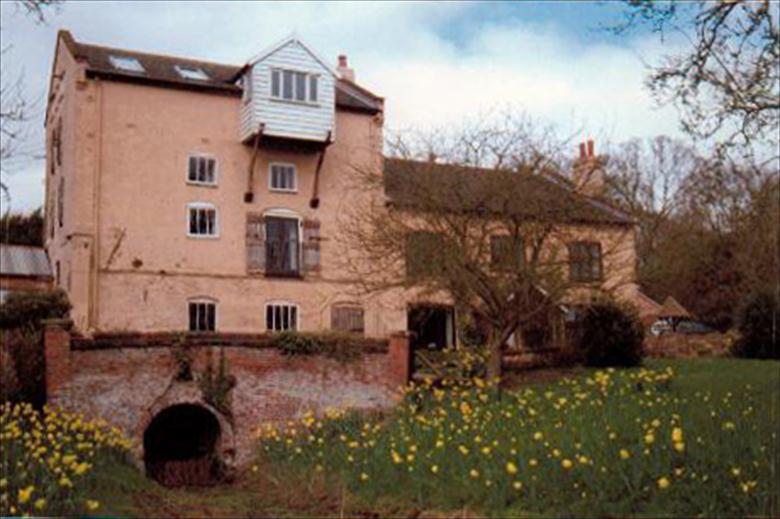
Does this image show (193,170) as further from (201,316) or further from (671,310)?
(671,310)

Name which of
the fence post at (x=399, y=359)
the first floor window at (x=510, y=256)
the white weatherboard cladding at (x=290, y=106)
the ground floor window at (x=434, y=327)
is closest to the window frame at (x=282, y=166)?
the white weatherboard cladding at (x=290, y=106)

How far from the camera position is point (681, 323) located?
4262cm

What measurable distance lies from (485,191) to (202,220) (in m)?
14.6

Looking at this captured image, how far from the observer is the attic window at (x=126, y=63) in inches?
1342

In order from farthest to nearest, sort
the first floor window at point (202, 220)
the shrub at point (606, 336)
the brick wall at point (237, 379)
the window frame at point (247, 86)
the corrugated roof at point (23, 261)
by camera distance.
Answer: the corrugated roof at point (23, 261)
the window frame at point (247, 86)
the first floor window at point (202, 220)
the shrub at point (606, 336)
the brick wall at point (237, 379)

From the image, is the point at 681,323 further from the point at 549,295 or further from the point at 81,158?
the point at 81,158

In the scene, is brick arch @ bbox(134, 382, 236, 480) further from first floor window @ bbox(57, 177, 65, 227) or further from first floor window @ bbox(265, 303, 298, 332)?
first floor window @ bbox(57, 177, 65, 227)

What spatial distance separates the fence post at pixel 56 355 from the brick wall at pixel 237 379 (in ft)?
0.07

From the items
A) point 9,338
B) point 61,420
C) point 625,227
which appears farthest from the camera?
point 625,227

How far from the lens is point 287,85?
116 feet

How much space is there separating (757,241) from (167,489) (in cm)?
2838

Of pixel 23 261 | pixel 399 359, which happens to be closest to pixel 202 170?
pixel 23 261

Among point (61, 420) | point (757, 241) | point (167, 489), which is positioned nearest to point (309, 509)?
point (167, 489)

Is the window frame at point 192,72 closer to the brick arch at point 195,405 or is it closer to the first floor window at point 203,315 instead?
the first floor window at point 203,315
